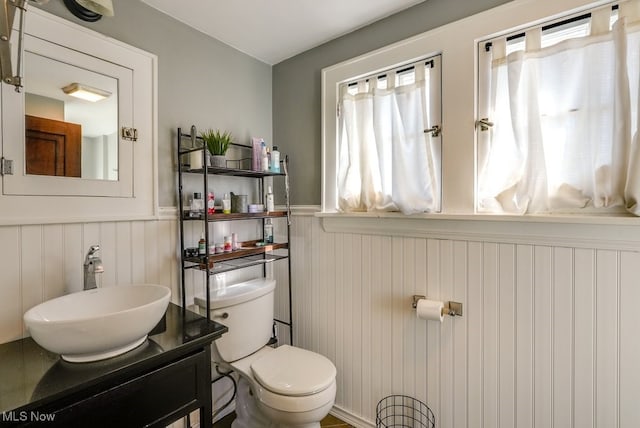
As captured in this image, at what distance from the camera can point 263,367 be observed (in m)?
1.53

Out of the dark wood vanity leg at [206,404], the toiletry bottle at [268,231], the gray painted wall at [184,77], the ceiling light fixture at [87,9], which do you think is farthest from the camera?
the toiletry bottle at [268,231]

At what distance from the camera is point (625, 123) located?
110cm

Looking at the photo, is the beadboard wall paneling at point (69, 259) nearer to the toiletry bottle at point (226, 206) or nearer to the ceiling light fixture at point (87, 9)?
the toiletry bottle at point (226, 206)

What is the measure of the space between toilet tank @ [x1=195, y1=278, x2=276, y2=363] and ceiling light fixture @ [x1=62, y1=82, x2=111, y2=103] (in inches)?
43.3

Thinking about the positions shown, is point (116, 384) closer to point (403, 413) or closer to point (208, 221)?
point (208, 221)

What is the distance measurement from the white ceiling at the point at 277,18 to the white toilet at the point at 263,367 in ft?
4.99

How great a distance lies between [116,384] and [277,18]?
1813mm

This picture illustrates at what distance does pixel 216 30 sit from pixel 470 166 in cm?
161

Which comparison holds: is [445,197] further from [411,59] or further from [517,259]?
[411,59]

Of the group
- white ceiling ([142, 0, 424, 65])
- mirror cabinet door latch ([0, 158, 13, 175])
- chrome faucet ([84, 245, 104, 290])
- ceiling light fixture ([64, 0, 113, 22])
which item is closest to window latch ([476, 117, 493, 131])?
white ceiling ([142, 0, 424, 65])

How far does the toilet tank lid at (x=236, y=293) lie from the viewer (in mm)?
1605

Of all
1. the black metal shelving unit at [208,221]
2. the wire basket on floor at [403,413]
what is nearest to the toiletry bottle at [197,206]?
the black metal shelving unit at [208,221]

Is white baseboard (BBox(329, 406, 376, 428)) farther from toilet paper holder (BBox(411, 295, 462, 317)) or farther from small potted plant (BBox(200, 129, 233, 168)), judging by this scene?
small potted plant (BBox(200, 129, 233, 168))

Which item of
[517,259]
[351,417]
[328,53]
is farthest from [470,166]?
[351,417]
